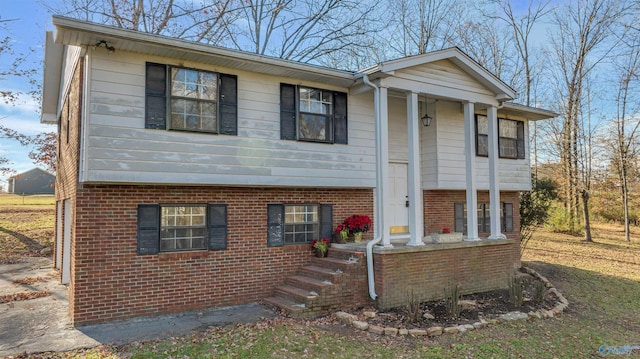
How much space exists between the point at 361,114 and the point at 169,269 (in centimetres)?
526

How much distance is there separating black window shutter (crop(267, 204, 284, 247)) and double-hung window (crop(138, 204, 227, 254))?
96cm

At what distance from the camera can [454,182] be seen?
11.0 meters

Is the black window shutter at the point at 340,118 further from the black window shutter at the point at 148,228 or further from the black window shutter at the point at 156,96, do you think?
the black window shutter at the point at 148,228

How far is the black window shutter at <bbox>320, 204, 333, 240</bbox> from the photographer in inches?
357

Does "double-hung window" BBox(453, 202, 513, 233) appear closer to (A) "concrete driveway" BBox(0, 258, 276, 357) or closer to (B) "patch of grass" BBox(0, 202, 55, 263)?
(A) "concrete driveway" BBox(0, 258, 276, 357)

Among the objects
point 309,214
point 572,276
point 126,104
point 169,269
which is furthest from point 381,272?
point 572,276

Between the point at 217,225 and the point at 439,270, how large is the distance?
4706 millimetres

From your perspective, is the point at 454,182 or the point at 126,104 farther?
the point at 454,182

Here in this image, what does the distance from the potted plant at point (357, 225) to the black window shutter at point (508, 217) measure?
232 inches

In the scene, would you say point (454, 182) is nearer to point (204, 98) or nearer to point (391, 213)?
point (391, 213)

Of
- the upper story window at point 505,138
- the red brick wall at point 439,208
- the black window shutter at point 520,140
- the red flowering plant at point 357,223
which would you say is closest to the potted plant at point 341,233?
the red flowering plant at point 357,223

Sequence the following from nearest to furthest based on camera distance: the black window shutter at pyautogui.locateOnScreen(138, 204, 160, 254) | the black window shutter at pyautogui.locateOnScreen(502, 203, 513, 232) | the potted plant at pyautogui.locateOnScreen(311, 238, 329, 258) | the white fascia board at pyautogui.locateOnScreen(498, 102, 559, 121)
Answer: the black window shutter at pyautogui.locateOnScreen(138, 204, 160, 254)
the potted plant at pyautogui.locateOnScreen(311, 238, 329, 258)
the white fascia board at pyautogui.locateOnScreen(498, 102, 559, 121)
the black window shutter at pyautogui.locateOnScreen(502, 203, 513, 232)

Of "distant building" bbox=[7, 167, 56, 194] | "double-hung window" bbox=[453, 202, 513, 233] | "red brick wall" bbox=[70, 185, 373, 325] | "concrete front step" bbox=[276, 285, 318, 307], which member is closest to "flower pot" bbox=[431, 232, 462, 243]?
"double-hung window" bbox=[453, 202, 513, 233]

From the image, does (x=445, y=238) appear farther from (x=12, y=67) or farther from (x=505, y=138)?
(x=12, y=67)
